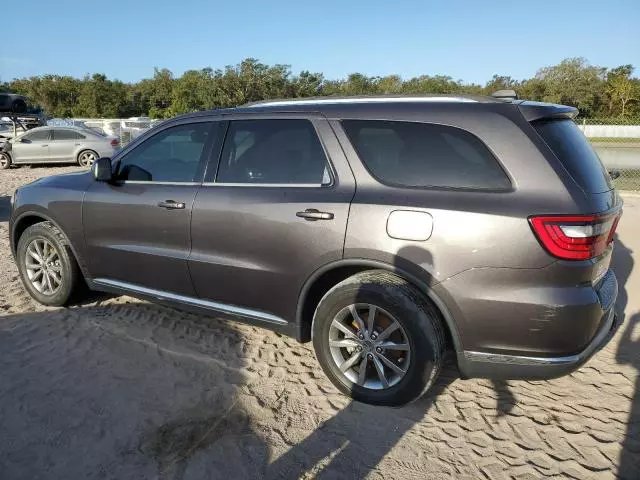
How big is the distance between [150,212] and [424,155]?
2.09 m

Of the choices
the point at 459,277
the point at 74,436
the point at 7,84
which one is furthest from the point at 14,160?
the point at 7,84

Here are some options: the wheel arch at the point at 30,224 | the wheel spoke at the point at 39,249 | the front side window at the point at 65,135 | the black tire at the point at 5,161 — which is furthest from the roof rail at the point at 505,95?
the black tire at the point at 5,161

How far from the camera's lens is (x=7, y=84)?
217 feet

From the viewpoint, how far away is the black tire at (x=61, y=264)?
422 cm

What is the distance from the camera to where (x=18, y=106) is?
→ 46.0ft

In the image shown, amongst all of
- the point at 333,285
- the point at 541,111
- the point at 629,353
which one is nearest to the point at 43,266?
the point at 333,285

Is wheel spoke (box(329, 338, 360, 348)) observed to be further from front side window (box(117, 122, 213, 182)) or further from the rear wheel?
the rear wheel

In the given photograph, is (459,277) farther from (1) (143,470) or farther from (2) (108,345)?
(2) (108,345)

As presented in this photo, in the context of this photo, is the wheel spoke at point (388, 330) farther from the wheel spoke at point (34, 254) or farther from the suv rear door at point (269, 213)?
the wheel spoke at point (34, 254)

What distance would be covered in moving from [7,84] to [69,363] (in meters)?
78.0

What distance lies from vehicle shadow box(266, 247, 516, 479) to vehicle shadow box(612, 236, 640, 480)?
0.63 metres

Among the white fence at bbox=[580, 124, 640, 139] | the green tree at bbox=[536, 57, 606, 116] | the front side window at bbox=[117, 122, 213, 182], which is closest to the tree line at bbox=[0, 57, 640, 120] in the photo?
the green tree at bbox=[536, 57, 606, 116]

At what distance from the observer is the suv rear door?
299 cm

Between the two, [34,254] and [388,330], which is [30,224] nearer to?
[34,254]
